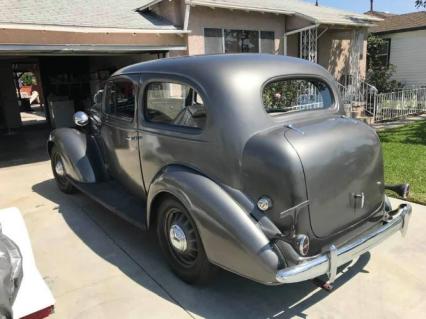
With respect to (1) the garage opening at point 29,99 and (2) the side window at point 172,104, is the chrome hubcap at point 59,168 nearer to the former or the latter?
(2) the side window at point 172,104

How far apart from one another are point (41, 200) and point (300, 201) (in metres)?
4.35

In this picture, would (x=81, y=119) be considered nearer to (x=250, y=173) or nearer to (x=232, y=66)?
(x=232, y=66)

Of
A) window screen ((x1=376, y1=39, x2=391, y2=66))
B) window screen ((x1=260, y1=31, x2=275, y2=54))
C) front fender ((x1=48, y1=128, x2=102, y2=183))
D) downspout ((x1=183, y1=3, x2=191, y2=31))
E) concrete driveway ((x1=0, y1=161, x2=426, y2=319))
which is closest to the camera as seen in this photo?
concrete driveway ((x1=0, y1=161, x2=426, y2=319))

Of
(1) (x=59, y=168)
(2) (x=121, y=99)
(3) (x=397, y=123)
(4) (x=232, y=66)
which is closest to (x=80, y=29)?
(1) (x=59, y=168)

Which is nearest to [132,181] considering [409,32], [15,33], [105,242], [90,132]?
[105,242]

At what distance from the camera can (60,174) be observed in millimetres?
5711

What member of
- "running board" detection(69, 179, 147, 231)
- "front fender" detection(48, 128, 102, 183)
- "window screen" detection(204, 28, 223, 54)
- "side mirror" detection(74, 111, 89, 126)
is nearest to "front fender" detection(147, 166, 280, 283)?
"running board" detection(69, 179, 147, 231)

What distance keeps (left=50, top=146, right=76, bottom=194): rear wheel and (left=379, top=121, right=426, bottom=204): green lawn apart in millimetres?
4877

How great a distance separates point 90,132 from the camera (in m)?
5.28

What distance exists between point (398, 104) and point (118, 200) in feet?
36.8

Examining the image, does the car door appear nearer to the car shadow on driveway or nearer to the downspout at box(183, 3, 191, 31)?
the car shadow on driveway

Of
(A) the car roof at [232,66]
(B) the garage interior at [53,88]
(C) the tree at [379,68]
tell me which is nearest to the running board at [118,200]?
(A) the car roof at [232,66]

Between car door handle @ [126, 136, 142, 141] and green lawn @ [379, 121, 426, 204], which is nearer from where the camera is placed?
car door handle @ [126, 136, 142, 141]

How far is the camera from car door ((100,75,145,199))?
405 cm
